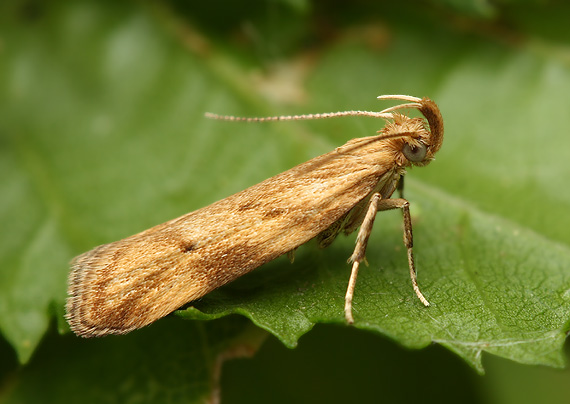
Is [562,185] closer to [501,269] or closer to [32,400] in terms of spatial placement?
[501,269]

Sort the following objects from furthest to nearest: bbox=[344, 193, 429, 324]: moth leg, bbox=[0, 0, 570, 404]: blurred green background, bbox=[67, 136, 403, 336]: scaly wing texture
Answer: bbox=[0, 0, 570, 404]: blurred green background, bbox=[344, 193, 429, 324]: moth leg, bbox=[67, 136, 403, 336]: scaly wing texture

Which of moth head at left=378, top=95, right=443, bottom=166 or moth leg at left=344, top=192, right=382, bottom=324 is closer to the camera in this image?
moth leg at left=344, top=192, right=382, bottom=324

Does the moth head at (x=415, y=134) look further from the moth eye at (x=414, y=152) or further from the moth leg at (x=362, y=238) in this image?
the moth leg at (x=362, y=238)

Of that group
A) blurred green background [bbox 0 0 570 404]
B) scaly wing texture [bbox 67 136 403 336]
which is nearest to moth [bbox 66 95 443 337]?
scaly wing texture [bbox 67 136 403 336]

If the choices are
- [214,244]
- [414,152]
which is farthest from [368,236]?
[214,244]

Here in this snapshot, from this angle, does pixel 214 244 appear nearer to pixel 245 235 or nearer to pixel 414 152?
pixel 245 235

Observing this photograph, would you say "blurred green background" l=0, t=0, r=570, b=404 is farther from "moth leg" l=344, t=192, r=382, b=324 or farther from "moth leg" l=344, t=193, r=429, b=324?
"moth leg" l=344, t=192, r=382, b=324
